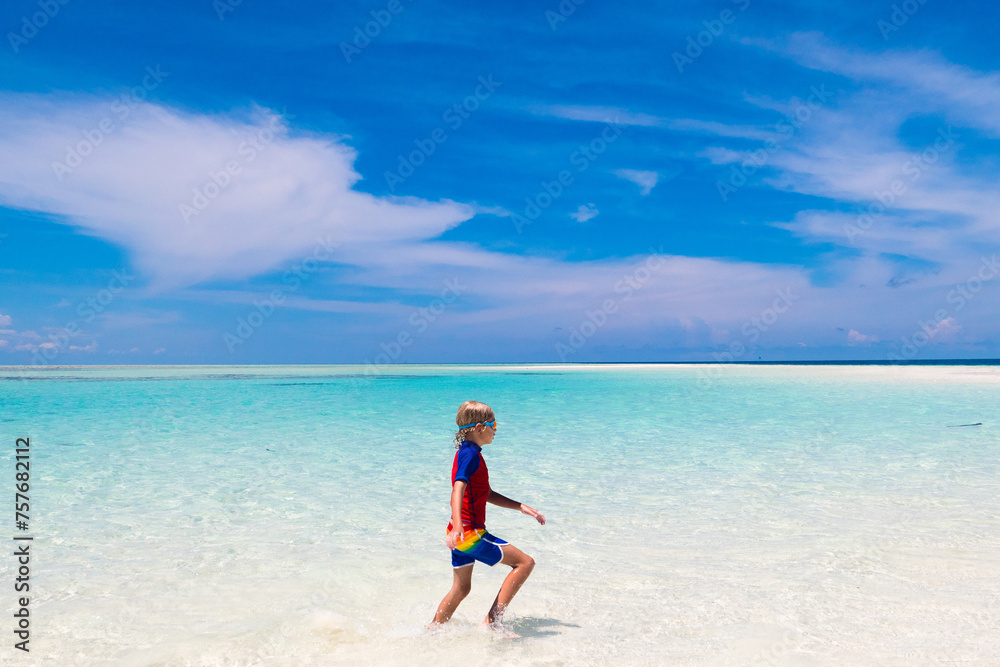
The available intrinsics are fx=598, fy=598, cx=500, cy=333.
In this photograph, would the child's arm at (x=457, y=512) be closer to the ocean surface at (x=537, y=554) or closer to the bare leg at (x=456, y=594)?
the bare leg at (x=456, y=594)

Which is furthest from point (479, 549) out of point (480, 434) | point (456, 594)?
point (480, 434)

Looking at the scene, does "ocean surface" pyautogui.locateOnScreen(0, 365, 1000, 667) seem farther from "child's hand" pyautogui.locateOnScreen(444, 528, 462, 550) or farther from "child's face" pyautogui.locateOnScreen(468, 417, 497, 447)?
"child's face" pyautogui.locateOnScreen(468, 417, 497, 447)

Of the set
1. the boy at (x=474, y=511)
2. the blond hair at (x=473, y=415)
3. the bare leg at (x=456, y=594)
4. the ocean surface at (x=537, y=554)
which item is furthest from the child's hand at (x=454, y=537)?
the ocean surface at (x=537, y=554)

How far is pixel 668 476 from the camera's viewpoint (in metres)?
9.12

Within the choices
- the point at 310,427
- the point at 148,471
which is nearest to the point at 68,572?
the point at 148,471

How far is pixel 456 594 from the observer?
148 inches

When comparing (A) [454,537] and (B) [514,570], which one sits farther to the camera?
(B) [514,570]

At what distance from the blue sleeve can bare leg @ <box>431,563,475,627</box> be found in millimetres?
638

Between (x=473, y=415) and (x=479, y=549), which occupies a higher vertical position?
(x=473, y=415)

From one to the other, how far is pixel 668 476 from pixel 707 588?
14.9 ft

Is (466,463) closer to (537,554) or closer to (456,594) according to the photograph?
(456,594)

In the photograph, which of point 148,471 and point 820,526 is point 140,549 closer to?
point 148,471

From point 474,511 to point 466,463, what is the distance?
1.13ft

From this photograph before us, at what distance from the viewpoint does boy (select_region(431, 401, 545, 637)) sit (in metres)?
3.40
